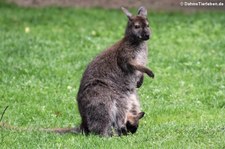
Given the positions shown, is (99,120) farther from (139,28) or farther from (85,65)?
(85,65)

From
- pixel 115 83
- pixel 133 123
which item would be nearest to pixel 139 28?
pixel 115 83

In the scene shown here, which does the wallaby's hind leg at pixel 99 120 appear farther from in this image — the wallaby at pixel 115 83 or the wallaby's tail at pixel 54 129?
the wallaby's tail at pixel 54 129

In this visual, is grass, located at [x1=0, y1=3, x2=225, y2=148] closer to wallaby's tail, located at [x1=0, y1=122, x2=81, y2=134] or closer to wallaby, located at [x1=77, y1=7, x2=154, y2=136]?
wallaby's tail, located at [x1=0, y1=122, x2=81, y2=134]

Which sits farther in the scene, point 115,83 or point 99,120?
point 115,83

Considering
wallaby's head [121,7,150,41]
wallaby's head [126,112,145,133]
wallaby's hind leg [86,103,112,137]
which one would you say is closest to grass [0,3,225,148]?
wallaby's head [126,112,145,133]

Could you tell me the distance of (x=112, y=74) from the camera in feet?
28.0

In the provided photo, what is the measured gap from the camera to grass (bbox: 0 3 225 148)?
8.07 metres

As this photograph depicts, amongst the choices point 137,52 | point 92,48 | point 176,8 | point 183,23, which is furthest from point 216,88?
point 176,8

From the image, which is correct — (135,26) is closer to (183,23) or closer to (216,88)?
(216,88)

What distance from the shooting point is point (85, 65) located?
501 inches

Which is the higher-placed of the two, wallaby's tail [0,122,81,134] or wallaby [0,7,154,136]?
wallaby [0,7,154,136]

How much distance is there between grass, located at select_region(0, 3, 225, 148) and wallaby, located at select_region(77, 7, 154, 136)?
262 millimetres

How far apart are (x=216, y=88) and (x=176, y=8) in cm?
818

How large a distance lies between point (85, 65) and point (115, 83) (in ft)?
13.9
